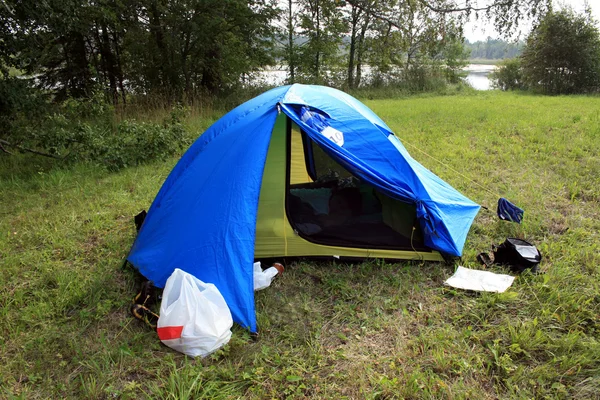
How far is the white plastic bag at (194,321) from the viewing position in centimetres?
202

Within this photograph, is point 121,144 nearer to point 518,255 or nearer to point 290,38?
point 518,255

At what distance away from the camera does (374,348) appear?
209cm

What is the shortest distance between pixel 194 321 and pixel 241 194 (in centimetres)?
82

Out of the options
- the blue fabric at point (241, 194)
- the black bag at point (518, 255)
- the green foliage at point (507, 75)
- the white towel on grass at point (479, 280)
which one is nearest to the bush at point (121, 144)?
the blue fabric at point (241, 194)

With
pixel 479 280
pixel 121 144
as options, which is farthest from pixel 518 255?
pixel 121 144

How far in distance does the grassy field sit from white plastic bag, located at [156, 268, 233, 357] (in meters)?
0.08

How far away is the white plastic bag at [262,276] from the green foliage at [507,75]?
18.8m

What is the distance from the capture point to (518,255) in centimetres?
265

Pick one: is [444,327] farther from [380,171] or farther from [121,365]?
[121,365]

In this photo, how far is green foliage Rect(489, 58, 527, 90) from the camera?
17.8 metres

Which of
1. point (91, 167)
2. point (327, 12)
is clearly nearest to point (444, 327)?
point (91, 167)

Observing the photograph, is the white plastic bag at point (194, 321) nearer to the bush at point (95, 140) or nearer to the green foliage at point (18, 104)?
the bush at point (95, 140)

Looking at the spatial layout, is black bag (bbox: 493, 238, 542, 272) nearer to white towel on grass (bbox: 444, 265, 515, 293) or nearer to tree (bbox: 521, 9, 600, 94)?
white towel on grass (bbox: 444, 265, 515, 293)

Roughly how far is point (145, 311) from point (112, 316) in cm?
28
